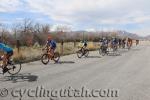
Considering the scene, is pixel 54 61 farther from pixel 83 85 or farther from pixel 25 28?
pixel 25 28

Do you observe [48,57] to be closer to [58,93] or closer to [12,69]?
[12,69]

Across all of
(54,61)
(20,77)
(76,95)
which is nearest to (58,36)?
(54,61)

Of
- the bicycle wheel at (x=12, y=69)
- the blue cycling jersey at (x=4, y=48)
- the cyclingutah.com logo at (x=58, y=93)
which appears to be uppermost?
the blue cycling jersey at (x=4, y=48)

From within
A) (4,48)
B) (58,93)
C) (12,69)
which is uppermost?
(4,48)

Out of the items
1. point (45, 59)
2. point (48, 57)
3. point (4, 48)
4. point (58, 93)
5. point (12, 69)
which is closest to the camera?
point (58, 93)

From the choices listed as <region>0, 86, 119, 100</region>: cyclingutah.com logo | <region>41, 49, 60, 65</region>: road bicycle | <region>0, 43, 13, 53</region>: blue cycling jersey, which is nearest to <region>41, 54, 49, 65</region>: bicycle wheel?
<region>41, 49, 60, 65</region>: road bicycle

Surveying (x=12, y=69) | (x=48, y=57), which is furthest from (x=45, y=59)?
(x=12, y=69)

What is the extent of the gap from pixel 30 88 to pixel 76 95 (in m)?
1.81

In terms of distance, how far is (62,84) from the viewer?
40.5 feet

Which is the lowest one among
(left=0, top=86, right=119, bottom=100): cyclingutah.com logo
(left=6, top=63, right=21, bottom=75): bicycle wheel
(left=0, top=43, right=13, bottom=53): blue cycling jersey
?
(left=0, top=86, right=119, bottom=100): cyclingutah.com logo

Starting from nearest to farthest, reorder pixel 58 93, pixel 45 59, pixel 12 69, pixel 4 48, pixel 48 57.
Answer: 1. pixel 58 93
2. pixel 4 48
3. pixel 12 69
4. pixel 45 59
5. pixel 48 57

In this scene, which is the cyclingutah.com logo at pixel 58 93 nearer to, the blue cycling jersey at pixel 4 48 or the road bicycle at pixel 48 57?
the blue cycling jersey at pixel 4 48

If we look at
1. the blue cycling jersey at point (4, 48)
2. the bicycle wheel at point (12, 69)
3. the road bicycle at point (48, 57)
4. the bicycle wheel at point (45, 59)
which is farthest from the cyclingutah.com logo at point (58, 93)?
the road bicycle at point (48, 57)

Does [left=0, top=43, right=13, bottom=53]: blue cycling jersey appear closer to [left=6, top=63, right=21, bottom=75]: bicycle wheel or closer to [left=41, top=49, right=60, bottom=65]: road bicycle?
[left=6, top=63, right=21, bottom=75]: bicycle wheel
